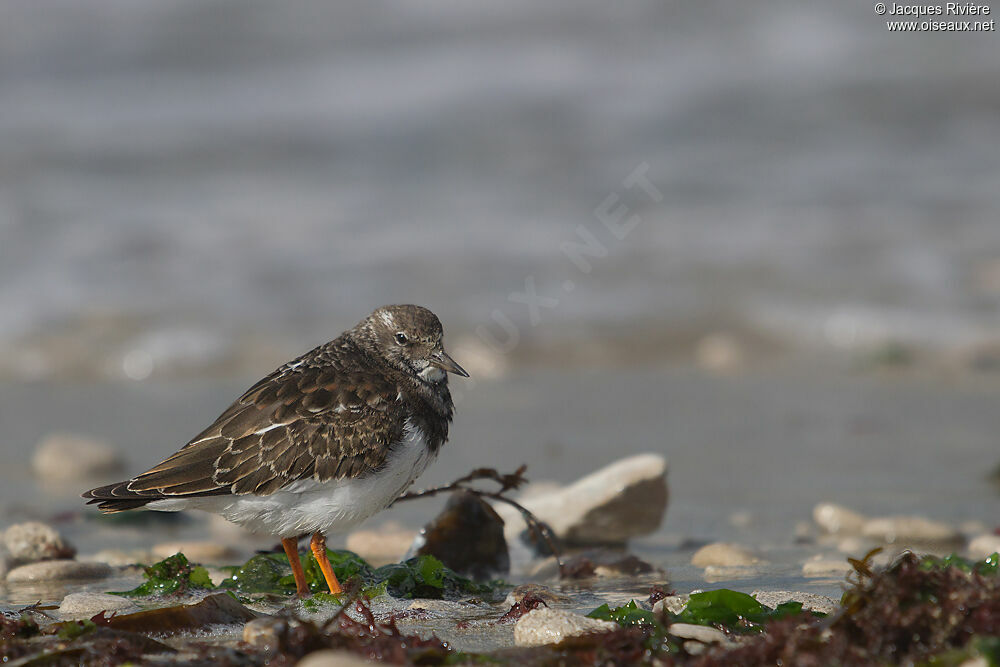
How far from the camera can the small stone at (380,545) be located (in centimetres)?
510

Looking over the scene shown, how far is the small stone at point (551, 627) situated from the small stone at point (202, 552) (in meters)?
2.36

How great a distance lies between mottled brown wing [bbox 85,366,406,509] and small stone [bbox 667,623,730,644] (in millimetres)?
1351

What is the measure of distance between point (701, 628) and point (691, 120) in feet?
36.3

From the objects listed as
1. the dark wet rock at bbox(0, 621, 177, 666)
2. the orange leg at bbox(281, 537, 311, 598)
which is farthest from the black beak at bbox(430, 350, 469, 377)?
the dark wet rock at bbox(0, 621, 177, 666)

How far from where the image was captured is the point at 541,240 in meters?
11.0

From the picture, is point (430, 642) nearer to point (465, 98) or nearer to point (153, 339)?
point (153, 339)

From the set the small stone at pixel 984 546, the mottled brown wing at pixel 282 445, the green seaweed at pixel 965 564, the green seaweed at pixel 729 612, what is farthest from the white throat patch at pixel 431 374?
the small stone at pixel 984 546

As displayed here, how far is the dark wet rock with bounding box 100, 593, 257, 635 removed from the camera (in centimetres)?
303

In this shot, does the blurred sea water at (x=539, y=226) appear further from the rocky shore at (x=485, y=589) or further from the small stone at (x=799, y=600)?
the small stone at (x=799, y=600)

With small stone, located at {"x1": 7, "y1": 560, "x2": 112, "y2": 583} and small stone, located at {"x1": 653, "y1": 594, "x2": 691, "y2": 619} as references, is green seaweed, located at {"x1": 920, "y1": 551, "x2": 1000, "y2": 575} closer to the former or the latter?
small stone, located at {"x1": 653, "y1": 594, "x2": 691, "y2": 619}

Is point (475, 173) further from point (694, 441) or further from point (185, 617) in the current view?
point (185, 617)

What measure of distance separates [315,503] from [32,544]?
1485 millimetres

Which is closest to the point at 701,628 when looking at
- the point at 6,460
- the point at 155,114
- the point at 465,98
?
the point at 6,460

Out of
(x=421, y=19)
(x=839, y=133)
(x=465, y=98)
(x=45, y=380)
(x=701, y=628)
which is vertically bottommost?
(x=701, y=628)
